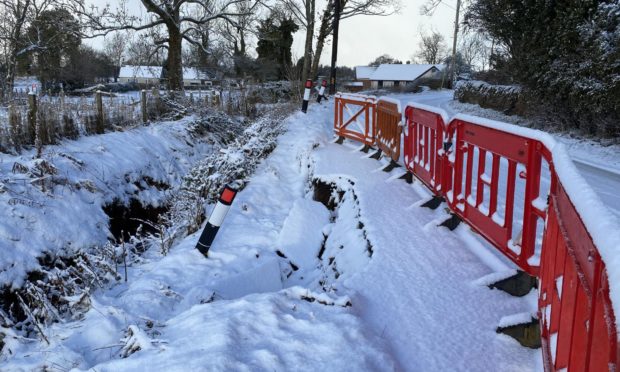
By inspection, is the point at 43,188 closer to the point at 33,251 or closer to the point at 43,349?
the point at 33,251

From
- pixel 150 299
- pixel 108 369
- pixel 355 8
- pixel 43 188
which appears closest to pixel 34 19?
pixel 355 8

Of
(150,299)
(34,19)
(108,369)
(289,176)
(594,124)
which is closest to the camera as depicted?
(108,369)

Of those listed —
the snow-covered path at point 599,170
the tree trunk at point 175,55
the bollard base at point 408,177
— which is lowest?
the snow-covered path at point 599,170

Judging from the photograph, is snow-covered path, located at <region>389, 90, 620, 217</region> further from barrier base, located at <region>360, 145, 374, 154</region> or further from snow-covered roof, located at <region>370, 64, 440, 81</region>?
snow-covered roof, located at <region>370, 64, 440, 81</region>

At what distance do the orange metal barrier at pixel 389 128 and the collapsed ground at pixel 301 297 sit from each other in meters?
0.75

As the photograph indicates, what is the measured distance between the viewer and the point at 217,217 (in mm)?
5039

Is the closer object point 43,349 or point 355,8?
point 43,349

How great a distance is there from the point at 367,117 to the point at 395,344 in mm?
7291

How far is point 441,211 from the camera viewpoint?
18.1 ft

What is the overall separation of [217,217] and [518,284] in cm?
283

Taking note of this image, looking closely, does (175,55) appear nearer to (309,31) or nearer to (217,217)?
(309,31)

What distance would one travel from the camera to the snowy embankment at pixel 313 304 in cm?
285

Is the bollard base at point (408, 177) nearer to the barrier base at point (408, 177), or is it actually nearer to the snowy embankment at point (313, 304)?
the barrier base at point (408, 177)

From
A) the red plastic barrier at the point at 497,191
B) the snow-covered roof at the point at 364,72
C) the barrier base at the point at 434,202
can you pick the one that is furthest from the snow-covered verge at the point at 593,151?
the snow-covered roof at the point at 364,72
